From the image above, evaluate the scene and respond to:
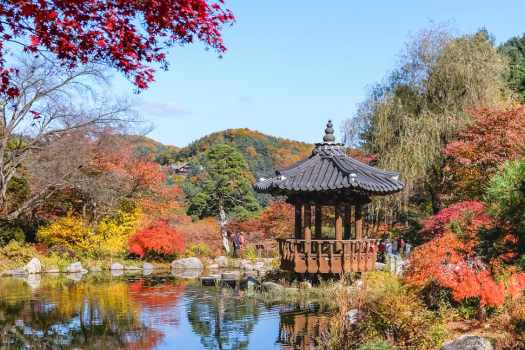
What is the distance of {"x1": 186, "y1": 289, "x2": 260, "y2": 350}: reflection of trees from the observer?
8.59 m

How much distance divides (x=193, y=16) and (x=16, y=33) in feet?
5.07

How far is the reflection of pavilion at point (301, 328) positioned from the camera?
8306 mm

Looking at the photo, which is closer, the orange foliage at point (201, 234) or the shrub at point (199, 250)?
the shrub at point (199, 250)

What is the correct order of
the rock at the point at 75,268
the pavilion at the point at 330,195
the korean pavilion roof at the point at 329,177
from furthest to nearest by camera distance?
the rock at the point at 75,268 → the pavilion at the point at 330,195 → the korean pavilion roof at the point at 329,177

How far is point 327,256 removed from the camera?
43.0 ft

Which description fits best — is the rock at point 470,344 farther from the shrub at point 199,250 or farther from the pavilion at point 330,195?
the shrub at point 199,250

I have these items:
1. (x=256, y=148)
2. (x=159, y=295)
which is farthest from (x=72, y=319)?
(x=256, y=148)

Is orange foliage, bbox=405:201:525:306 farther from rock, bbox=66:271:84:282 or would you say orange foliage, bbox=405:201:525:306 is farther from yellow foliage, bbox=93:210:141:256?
yellow foliage, bbox=93:210:141:256

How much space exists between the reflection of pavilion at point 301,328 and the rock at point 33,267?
11.6 m

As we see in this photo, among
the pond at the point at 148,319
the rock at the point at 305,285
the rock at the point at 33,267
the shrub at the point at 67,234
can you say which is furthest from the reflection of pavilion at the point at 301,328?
the shrub at the point at 67,234

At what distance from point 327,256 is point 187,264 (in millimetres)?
9111

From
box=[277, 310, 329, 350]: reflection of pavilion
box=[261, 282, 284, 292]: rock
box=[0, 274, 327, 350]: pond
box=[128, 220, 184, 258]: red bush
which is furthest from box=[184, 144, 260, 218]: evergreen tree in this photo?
box=[277, 310, 329, 350]: reflection of pavilion

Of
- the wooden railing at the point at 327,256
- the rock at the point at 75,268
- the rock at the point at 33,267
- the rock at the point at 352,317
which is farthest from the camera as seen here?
the rock at the point at 75,268

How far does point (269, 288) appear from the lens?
13.2 meters
